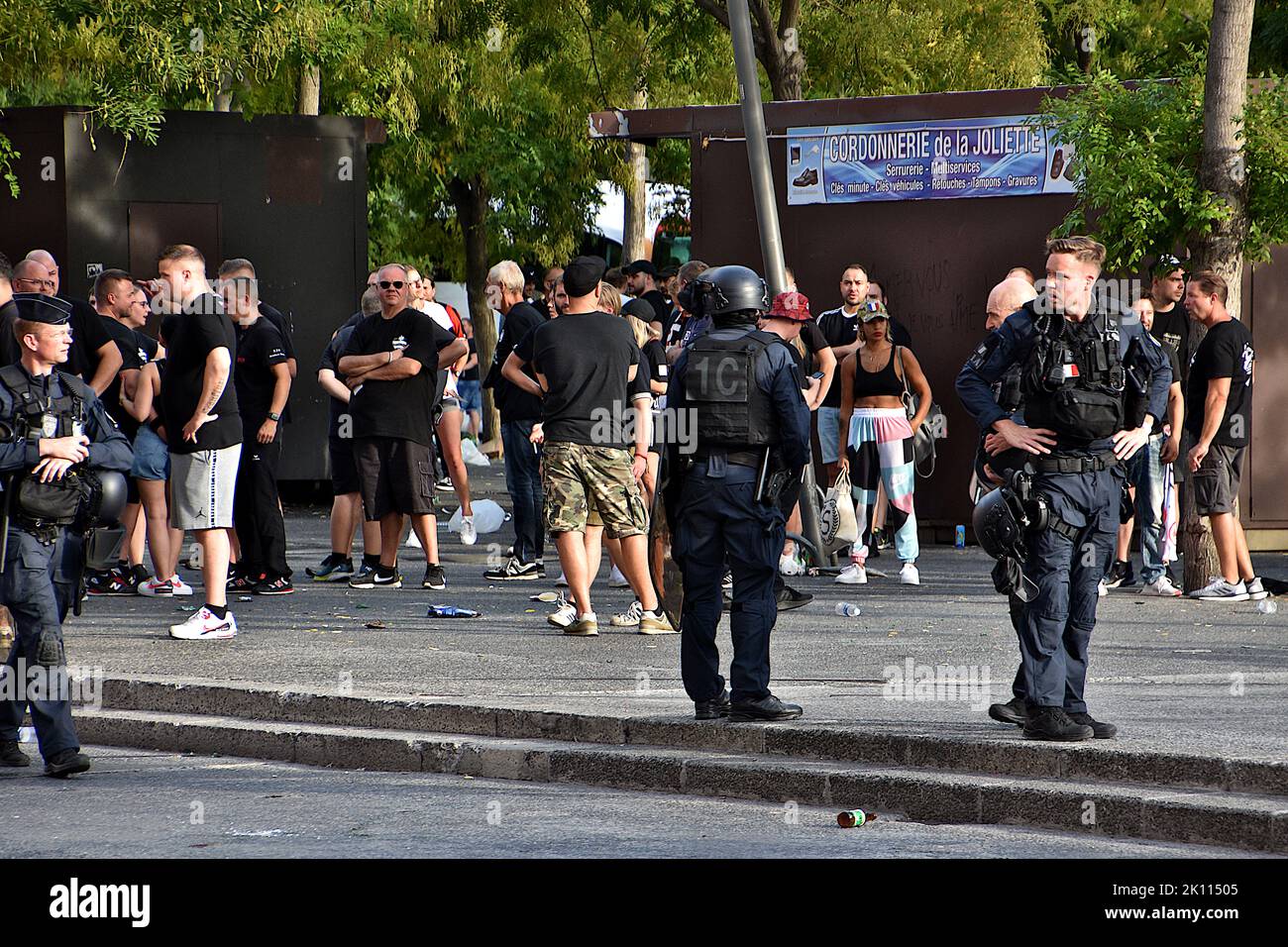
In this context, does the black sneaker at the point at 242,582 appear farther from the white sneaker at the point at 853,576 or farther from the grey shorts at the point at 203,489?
the white sneaker at the point at 853,576

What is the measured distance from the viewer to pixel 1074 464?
24.2 feet

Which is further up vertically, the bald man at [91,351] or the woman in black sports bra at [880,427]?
the bald man at [91,351]

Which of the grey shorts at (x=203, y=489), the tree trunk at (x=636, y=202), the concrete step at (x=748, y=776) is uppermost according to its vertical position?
the tree trunk at (x=636, y=202)

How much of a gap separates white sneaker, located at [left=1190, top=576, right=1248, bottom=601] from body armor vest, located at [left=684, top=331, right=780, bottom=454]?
5139 mm

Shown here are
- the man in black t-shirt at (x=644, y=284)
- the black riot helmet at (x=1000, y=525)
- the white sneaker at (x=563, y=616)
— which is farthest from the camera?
the man in black t-shirt at (x=644, y=284)

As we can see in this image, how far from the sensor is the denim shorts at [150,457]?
1212cm

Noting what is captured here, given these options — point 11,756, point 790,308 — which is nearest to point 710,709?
point 790,308

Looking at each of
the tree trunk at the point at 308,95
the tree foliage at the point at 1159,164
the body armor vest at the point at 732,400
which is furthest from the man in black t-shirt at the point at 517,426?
the tree trunk at the point at 308,95

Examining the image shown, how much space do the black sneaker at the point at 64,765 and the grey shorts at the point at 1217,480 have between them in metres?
6.99

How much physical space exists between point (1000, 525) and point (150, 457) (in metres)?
6.60

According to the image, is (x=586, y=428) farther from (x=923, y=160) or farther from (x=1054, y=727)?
(x=923, y=160)

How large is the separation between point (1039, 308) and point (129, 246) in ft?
39.9
